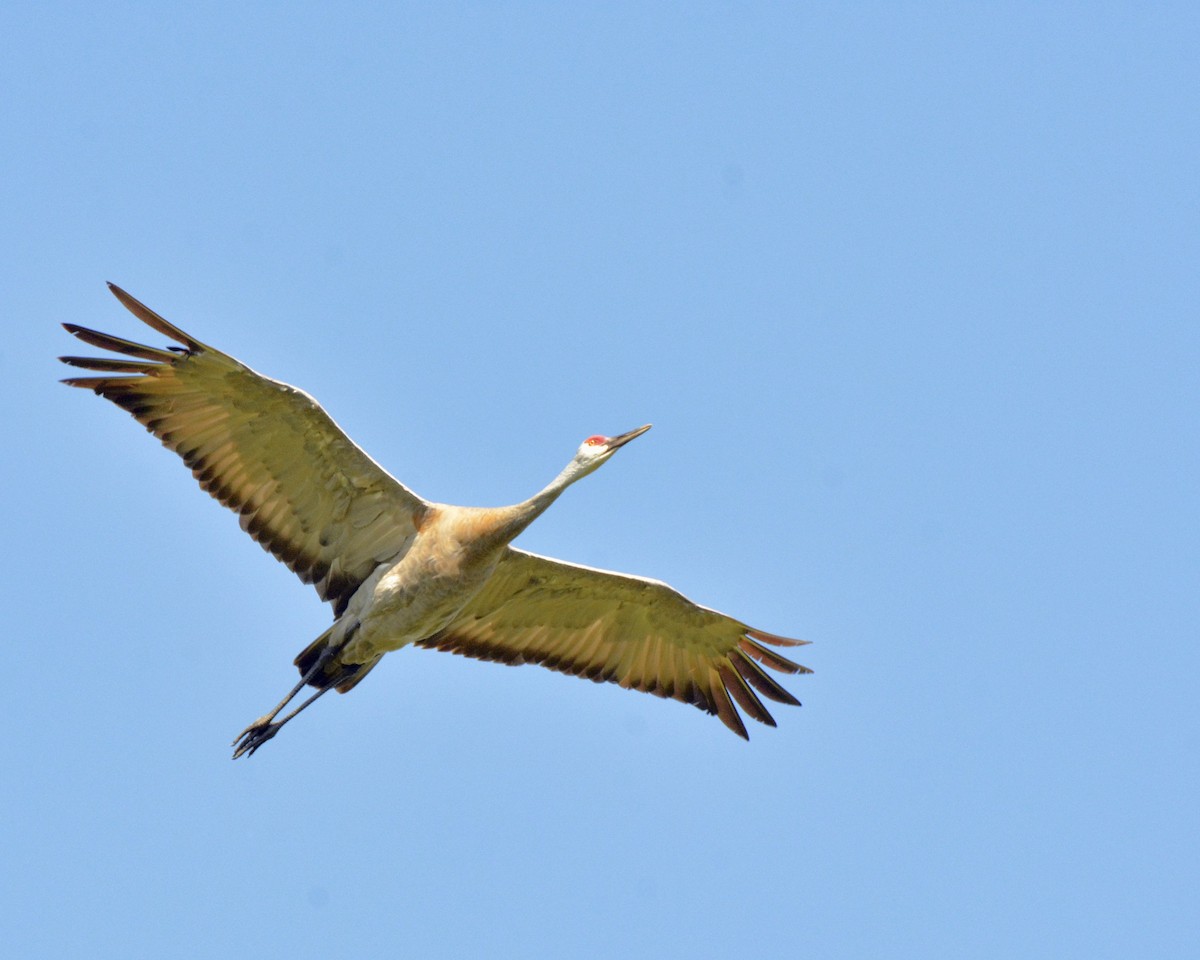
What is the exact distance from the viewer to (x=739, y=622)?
21.7m

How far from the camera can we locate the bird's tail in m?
20.2

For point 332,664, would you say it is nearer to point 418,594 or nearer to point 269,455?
point 418,594

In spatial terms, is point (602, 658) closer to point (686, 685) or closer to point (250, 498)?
point (686, 685)

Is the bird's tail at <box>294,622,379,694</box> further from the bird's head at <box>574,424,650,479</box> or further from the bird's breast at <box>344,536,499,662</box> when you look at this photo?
the bird's head at <box>574,424,650,479</box>

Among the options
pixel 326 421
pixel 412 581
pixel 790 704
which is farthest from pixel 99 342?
pixel 790 704

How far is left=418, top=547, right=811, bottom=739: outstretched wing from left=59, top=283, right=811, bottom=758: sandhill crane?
0.02 m

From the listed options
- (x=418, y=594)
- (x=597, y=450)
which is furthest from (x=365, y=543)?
(x=597, y=450)

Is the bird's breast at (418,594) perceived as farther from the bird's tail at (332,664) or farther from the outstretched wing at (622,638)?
the outstretched wing at (622,638)

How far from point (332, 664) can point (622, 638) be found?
353 cm

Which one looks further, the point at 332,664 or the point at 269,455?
the point at 332,664

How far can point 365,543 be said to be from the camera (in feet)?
67.1

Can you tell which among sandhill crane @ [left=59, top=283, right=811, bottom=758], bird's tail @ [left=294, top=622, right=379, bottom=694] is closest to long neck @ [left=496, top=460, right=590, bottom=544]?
sandhill crane @ [left=59, top=283, right=811, bottom=758]

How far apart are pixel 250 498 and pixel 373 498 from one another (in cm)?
133

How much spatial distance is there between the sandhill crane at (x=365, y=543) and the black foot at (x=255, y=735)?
0.01 m
